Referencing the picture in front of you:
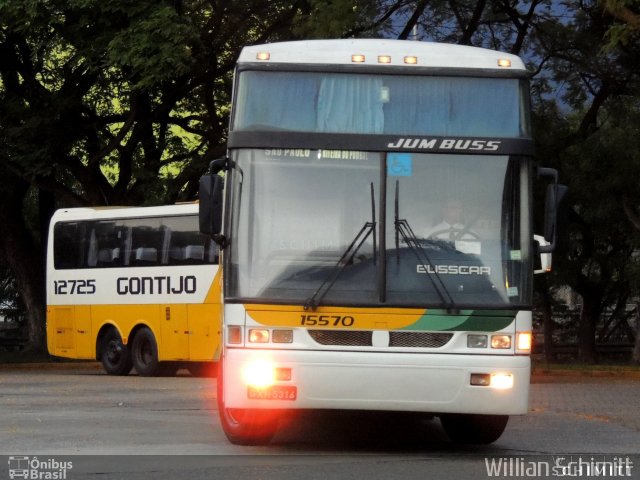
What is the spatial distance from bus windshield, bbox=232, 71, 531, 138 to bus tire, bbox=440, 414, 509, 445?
2.59 m

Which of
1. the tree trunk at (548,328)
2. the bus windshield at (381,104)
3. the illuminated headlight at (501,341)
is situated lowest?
the tree trunk at (548,328)

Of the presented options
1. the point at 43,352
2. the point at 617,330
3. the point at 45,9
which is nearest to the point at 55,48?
the point at 45,9

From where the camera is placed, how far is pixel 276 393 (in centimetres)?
1130

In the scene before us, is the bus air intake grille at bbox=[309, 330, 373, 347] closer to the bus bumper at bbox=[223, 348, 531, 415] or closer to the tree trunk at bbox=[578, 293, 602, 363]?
the bus bumper at bbox=[223, 348, 531, 415]

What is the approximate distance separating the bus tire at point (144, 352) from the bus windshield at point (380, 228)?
15.5m

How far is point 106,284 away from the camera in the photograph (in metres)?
27.7

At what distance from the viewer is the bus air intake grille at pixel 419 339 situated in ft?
37.4

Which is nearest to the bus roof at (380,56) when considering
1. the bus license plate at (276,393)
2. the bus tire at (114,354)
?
the bus license plate at (276,393)

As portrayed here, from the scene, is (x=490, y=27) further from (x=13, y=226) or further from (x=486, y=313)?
(x=486, y=313)

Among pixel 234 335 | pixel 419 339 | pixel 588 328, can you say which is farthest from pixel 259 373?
pixel 588 328

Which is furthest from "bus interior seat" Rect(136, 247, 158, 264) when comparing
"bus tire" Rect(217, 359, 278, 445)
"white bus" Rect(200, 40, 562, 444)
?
"white bus" Rect(200, 40, 562, 444)

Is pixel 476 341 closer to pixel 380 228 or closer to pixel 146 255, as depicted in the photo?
pixel 380 228

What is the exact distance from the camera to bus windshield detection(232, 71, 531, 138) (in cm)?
1185

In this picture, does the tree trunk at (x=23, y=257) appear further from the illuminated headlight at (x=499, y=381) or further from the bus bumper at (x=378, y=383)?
the illuminated headlight at (x=499, y=381)
